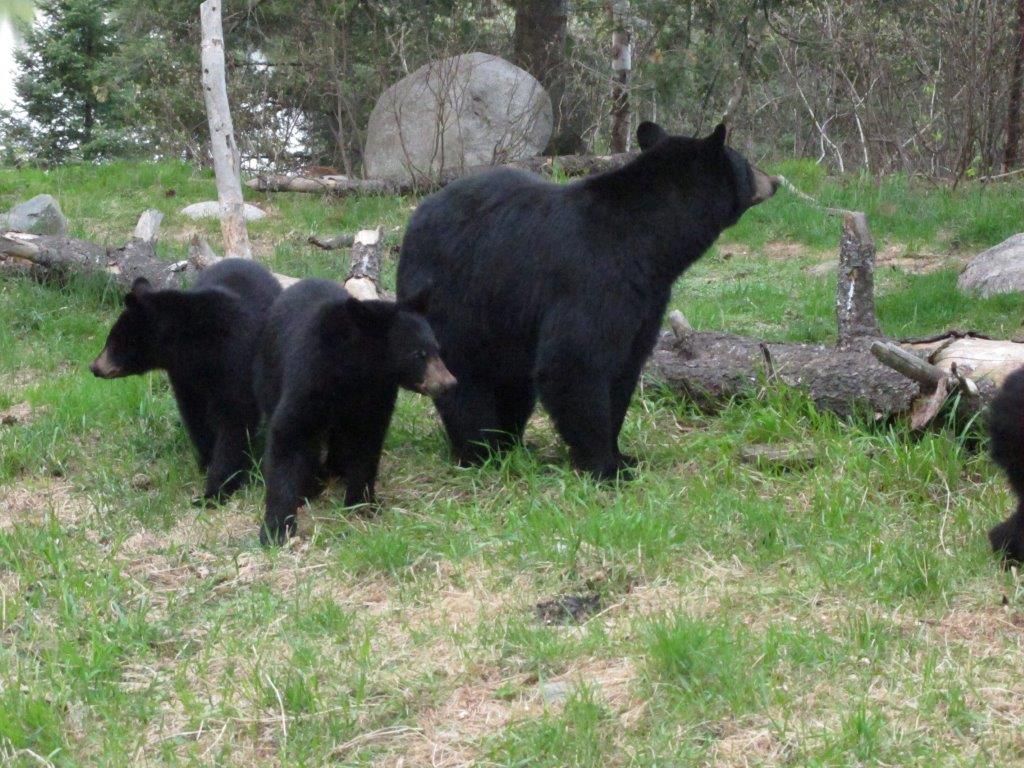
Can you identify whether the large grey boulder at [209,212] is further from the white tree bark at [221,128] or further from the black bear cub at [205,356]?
the black bear cub at [205,356]

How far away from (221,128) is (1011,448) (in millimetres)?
7436

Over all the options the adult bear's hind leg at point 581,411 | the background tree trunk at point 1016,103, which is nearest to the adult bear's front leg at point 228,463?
the adult bear's hind leg at point 581,411

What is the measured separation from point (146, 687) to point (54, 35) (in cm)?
1655

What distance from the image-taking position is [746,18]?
42.3 feet

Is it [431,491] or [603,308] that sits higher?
[603,308]

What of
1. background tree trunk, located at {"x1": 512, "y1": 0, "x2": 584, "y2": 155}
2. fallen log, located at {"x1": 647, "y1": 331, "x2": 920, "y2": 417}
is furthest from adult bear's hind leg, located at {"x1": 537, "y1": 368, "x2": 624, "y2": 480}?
background tree trunk, located at {"x1": 512, "y1": 0, "x2": 584, "y2": 155}

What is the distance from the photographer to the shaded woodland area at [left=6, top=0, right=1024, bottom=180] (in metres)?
13.1

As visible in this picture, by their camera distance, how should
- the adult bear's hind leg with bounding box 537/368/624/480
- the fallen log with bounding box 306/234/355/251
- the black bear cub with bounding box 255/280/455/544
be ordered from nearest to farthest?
the black bear cub with bounding box 255/280/455/544, the adult bear's hind leg with bounding box 537/368/624/480, the fallen log with bounding box 306/234/355/251

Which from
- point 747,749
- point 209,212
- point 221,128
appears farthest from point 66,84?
point 747,749

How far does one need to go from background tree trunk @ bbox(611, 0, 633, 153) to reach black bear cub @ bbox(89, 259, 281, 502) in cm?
842

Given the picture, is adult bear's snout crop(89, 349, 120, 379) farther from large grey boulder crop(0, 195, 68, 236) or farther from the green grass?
large grey boulder crop(0, 195, 68, 236)

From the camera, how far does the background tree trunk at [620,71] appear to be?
13.7 metres

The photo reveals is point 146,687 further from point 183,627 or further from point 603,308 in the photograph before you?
point 603,308

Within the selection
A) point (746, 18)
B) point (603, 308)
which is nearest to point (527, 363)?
point (603, 308)
